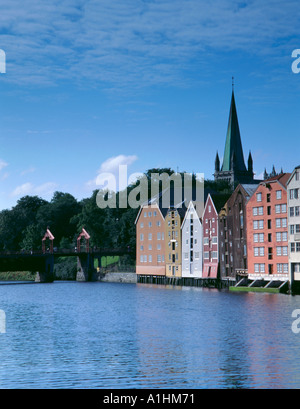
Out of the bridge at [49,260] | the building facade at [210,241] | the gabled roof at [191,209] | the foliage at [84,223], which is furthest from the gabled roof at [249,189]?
the bridge at [49,260]

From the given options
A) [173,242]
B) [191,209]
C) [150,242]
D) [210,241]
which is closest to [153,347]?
Answer: [210,241]

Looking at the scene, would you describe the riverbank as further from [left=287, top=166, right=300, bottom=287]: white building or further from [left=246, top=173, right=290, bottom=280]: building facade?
[left=287, top=166, right=300, bottom=287]: white building

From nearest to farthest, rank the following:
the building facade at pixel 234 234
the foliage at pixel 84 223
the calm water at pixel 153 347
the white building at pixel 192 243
Result: the calm water at pixel 153 347 → the building facade at pixel 234 234 → the white building at pixel 192 243 → the foliage at pixel 84 223

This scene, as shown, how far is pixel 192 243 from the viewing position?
128m

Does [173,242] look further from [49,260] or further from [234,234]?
[49,260]

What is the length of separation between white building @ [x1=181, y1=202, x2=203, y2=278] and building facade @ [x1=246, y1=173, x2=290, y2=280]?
18353mm

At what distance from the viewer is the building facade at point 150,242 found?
136875 mm

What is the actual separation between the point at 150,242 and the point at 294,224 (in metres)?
49.6

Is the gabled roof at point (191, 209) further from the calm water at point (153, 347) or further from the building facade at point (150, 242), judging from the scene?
the calm water at point (153, 347)

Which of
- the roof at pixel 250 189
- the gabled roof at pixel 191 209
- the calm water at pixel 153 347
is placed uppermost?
the roof at pixel 250 189

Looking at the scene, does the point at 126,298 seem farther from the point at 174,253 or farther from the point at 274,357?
the point at 274,357

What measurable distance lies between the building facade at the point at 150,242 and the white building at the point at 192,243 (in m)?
7.85

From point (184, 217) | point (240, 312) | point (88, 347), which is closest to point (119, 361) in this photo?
point (88, 347)
